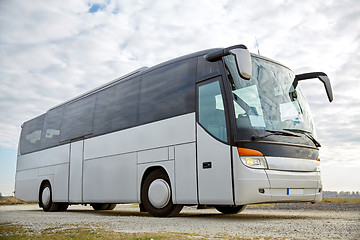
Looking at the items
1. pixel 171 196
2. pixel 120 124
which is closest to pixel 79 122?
pixel 120 124

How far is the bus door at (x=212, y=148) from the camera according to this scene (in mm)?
7742

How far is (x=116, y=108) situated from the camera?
11.2 m

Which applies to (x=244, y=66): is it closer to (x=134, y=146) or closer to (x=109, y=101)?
(x=134, y=146)

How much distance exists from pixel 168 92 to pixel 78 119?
15.5 ft

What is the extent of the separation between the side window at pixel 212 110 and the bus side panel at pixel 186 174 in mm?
580

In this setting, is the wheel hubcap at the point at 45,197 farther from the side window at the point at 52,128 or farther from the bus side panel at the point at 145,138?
the bus side panel at the point at 145,138

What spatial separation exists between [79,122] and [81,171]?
1.54 metres

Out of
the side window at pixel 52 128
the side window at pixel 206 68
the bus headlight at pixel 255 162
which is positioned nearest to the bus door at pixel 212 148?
the side window at pixel 206 68

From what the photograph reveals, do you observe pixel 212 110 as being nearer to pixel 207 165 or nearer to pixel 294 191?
pixel 207 165

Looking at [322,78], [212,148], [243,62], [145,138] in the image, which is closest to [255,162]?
[212,148]

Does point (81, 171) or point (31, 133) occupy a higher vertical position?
point (31, 133)

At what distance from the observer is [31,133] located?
1630cm

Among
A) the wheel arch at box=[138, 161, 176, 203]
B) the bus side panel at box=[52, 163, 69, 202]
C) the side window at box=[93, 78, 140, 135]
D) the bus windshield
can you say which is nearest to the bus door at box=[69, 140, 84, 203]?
the bus side panel at box=[52, 163, 69, 202]

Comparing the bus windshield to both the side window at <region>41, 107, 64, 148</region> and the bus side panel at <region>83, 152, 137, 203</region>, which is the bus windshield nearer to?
the bus side panel at <region>83, 152, 137, 203</region>
